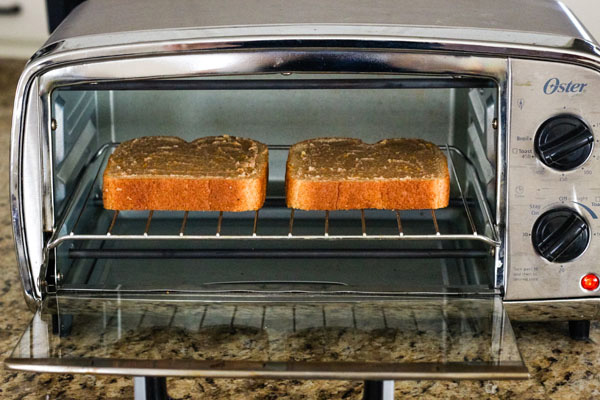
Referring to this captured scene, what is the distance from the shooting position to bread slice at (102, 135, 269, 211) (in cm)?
90

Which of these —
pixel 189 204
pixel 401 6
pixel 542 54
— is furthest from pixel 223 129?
pixel 542 54

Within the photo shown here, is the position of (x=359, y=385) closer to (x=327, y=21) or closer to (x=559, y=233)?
(x=559, y=233)

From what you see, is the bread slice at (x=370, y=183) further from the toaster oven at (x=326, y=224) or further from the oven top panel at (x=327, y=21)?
the oven top panel at (x=327, y=21)

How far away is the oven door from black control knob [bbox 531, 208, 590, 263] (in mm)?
75

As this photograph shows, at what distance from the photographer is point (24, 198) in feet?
2.68

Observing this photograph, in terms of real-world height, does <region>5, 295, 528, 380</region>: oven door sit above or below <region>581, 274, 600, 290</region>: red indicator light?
below

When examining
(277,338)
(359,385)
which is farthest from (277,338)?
(359,385)

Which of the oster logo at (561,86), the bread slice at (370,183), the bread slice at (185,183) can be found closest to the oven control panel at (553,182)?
the oster logo at (561,86)

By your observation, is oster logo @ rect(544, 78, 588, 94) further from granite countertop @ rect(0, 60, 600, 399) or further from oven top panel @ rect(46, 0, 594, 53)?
granite countertop @ rect(0, 60, 600, 399)

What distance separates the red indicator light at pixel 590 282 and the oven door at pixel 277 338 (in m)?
0.10

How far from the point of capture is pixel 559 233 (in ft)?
2.66

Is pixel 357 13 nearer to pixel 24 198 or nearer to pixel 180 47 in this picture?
pixel 180 47

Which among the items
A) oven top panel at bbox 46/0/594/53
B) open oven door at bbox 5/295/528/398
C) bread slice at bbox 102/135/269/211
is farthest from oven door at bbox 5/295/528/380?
oven top panel at bbox 46/0/594/53

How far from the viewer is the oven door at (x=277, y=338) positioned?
690 mm
